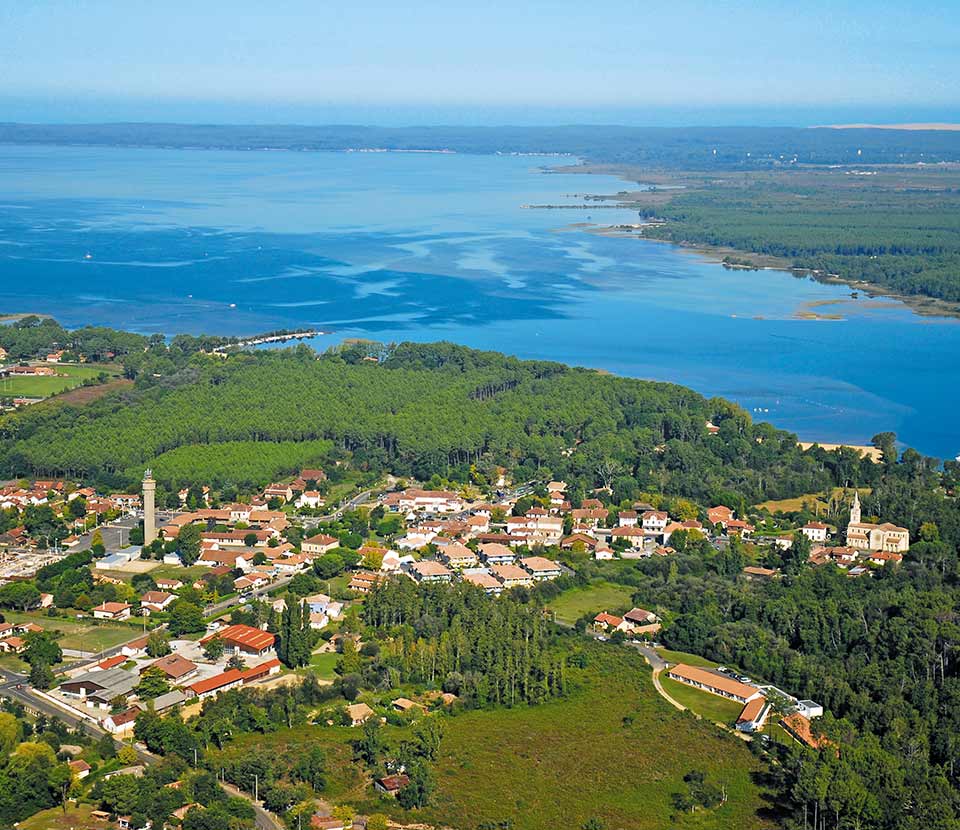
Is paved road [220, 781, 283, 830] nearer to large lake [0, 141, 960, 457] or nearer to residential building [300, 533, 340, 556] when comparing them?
residential building [300, 533, 340, 556]

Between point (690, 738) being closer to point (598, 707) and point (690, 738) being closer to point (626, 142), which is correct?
point (598, 707)

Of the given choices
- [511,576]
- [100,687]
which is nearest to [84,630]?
[100,687]

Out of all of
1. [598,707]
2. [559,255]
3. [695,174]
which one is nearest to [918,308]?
Answer: [559,255]

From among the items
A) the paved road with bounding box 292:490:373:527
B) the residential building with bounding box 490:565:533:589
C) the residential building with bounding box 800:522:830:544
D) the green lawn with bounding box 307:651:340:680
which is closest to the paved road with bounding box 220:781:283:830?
the green lawn with bounding box 307:651:340:680

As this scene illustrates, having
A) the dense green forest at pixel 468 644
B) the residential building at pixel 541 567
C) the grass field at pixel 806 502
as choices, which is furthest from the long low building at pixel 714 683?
the grass field at pixel 806 502

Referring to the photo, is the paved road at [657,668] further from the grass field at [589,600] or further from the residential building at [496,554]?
the residential building at [496,554]
